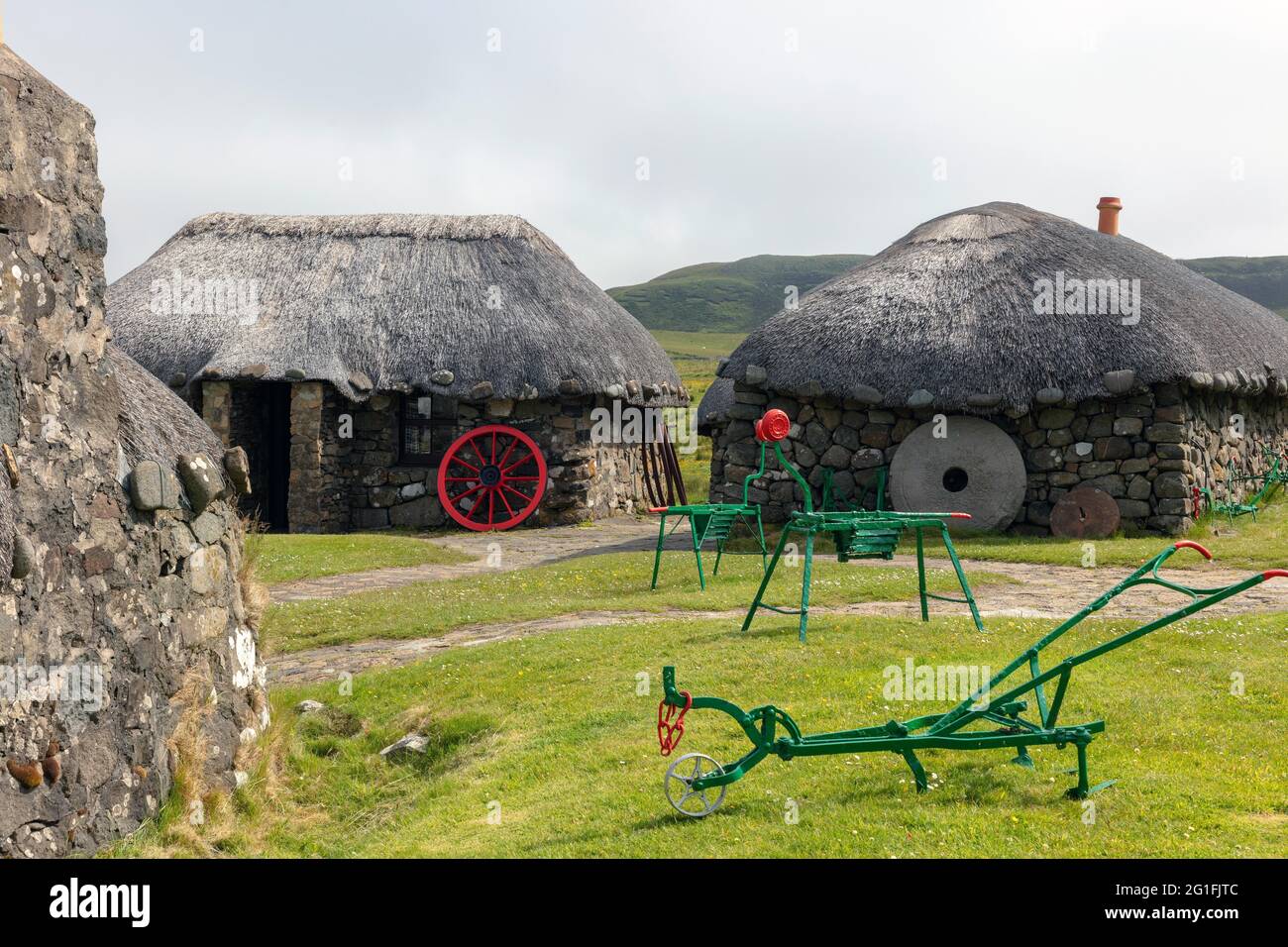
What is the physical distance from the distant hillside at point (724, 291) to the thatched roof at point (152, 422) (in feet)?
336

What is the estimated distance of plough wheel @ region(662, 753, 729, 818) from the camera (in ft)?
17.4

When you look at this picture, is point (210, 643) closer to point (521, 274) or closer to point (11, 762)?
point (11, 762)

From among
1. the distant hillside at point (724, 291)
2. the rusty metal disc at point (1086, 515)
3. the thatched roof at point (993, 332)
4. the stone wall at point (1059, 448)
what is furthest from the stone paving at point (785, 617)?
the distant hillside at point (724, 291)

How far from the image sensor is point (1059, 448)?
53.5ft

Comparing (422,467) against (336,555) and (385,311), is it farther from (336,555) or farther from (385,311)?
(336,555)

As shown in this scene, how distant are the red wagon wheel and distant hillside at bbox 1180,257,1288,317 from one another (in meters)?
89.6

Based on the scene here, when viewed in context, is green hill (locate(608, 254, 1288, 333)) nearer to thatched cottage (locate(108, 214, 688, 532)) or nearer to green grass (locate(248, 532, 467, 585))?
thatched cottage (locate(108, 214, 688, 532))

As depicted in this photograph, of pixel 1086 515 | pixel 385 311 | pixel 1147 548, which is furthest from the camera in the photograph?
pixel 385 311

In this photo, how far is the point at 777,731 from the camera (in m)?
6.57

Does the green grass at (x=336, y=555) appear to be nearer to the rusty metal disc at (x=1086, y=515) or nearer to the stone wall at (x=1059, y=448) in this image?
the stone wall at (x=1059, y=448)

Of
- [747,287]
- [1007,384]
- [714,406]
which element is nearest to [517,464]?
[714,406]

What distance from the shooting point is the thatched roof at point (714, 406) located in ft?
86.0

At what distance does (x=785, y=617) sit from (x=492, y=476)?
462 inches
